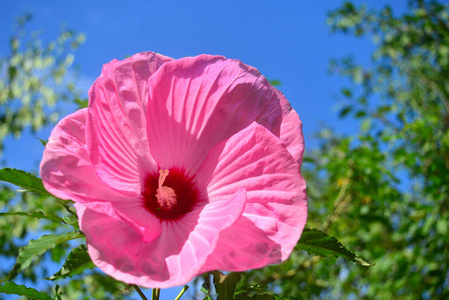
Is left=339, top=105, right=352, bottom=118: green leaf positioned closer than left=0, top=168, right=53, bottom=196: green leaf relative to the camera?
No

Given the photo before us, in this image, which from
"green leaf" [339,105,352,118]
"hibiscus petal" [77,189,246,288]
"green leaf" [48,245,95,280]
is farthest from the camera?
"green leaf" [339,105,352,118]

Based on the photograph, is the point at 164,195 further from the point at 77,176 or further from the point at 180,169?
the point at 77,176

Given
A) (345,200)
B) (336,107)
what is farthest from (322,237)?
(336,107)

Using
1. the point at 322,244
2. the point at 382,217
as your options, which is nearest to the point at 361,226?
the point at 382,217

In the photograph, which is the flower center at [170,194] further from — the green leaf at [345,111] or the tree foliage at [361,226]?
the green leaf at [345,111]

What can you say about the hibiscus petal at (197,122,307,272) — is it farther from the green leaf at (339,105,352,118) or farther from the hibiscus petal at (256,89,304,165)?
the green leaf at (339,105,352,118)

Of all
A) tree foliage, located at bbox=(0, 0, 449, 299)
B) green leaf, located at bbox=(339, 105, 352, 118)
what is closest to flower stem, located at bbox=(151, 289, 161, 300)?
tree foliage, located at bbox=(0, 0, 449, 299)
